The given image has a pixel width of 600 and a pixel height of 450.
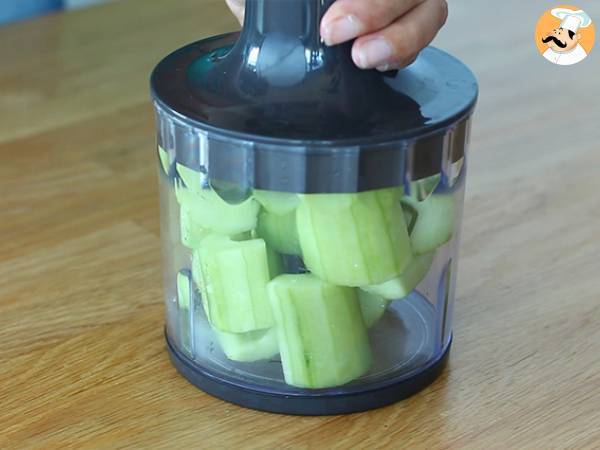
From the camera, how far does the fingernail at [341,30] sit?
64cm

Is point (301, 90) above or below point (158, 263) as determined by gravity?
above

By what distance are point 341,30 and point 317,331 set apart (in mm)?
171

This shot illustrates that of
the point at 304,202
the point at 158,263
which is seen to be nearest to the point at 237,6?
the point at 158,263

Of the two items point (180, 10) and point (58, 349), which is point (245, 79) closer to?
point (58, 349)

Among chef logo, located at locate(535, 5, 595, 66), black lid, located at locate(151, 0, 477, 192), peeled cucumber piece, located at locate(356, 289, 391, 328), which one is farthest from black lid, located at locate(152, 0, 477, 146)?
chef logo, located at locate(535, 5, 595, 66)

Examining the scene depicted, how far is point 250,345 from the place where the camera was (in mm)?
679

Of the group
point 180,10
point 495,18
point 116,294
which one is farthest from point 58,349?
point 495,18

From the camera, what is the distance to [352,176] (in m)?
0.61

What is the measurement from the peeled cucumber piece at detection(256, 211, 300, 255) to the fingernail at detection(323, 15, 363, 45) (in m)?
0.10

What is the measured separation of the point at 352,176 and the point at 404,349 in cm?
15

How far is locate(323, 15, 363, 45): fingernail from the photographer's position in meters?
0.64

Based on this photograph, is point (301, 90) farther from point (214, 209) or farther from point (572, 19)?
point (572, 19)

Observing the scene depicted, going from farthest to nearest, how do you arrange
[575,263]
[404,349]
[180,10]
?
[180,10] → [575,263] → [404,349]

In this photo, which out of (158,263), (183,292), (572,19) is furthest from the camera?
(572,19)
